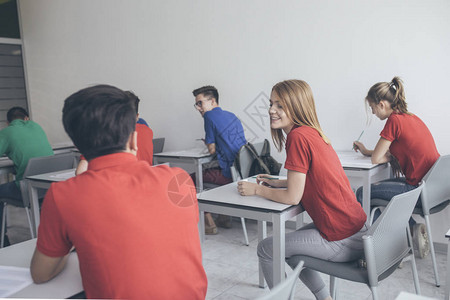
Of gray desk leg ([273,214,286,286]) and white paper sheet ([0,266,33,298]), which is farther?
gray desk leg ([273,214,286,286])

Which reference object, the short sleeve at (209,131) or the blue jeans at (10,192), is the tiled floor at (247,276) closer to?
the short sleeve at (209,131)

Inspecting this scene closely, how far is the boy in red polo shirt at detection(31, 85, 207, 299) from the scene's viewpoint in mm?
913

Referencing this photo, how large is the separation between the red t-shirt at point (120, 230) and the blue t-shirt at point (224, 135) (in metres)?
2.41

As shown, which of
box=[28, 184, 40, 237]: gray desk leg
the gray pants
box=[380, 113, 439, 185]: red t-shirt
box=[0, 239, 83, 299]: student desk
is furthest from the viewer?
box=[28, 184, 40, 237]: gray desk leg

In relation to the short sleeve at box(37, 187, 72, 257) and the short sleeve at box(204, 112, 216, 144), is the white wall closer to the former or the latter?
the short sleeve at box(204, 112, 216, 144)

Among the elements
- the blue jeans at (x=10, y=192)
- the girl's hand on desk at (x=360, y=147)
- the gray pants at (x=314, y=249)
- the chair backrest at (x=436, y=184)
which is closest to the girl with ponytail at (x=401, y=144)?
the chair backrest at (x=436, y=184)

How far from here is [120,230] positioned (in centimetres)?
92

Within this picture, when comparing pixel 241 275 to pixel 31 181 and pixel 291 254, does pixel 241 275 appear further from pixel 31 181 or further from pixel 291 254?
pixel 31 181

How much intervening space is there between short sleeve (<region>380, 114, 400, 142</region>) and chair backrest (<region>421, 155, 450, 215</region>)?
341 mm

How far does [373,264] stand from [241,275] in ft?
4.32

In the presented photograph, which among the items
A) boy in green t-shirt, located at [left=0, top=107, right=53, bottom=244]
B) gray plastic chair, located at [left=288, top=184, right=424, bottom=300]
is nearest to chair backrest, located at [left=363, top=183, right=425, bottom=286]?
gray plastic chair, located at [left=288, top=184, right=424, bottom=300]

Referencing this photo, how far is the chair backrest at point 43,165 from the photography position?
309 centimetres

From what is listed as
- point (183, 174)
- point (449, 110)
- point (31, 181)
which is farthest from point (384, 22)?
point (31, 181)

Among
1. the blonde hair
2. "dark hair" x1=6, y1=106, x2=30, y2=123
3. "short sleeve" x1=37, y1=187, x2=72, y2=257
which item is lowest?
"short sleeve" x1=37, y1=187, x2=72, y2=257
